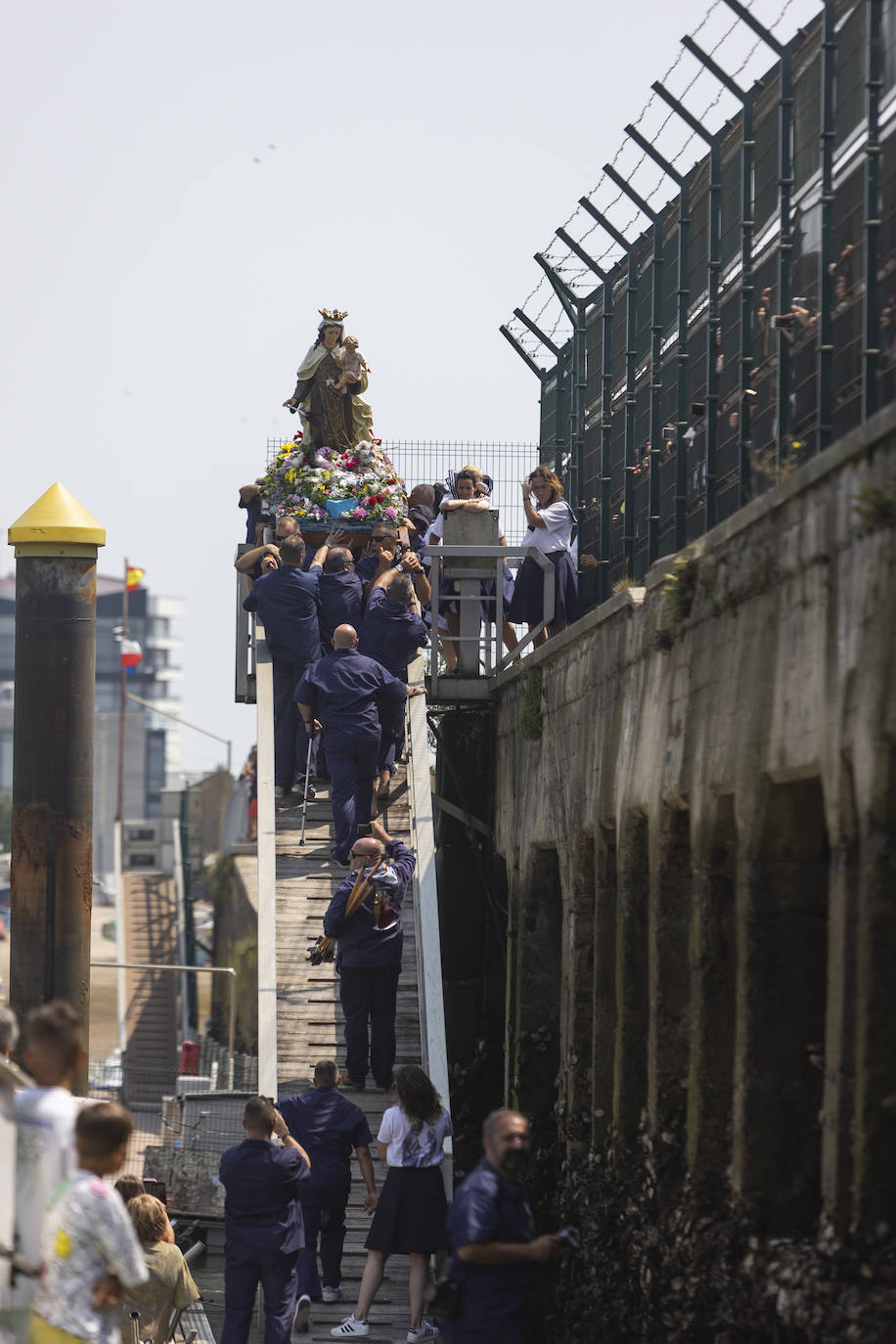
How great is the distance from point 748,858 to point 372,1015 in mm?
5047

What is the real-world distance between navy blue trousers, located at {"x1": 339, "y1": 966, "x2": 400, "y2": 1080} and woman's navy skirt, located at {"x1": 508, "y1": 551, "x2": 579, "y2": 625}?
5.11 meters

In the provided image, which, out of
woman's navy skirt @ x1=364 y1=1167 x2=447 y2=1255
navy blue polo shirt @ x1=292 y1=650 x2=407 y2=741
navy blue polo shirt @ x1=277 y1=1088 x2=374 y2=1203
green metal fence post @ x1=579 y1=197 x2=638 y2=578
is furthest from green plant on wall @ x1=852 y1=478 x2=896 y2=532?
navy blue polo shirt @ x1=292 y1=650 x2=407 y2=741

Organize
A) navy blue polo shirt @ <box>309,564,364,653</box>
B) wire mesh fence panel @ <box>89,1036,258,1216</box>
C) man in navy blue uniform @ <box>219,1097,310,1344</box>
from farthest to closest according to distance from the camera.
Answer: wire mesh fence panel @ <box>89,1036,258,1216</box>
navy blue polo shirt @ <box>309,564,364,653</box>
man in navy blue uniform @ <box>219,1097,310,1344</box>

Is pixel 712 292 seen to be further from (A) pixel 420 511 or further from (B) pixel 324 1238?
(A) pixel 420 511

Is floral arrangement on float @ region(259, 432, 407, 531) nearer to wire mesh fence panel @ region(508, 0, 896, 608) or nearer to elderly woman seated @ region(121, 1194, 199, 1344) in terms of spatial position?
wire mesh fence panel @ region(508, 0, 896, 608)

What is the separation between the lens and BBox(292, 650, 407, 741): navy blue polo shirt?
56.2 feet

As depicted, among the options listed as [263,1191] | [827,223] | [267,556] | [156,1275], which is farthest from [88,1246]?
[267,556]

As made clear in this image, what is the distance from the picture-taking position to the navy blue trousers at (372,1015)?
15.1m

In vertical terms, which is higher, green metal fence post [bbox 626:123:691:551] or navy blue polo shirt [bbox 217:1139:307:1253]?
green metal fence post [bbox 626:123:691:551]

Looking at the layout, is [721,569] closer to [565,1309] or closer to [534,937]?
[565,1309]

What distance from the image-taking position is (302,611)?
747 inches

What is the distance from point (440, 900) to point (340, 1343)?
8210 millimetres

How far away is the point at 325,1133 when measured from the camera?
44.1 feet

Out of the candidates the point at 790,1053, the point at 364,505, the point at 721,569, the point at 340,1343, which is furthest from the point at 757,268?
the point at 364,505
